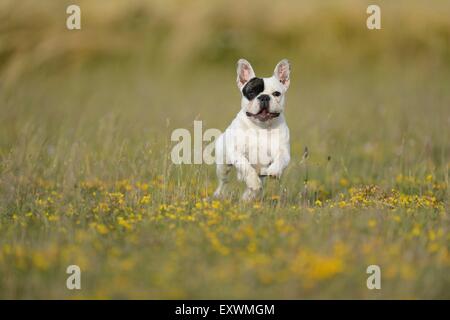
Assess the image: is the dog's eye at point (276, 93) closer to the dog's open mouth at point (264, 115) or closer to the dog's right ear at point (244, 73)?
the dog's open mouth at point (264, 115)

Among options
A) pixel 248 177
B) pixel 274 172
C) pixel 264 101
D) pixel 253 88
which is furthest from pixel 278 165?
pixel 253 88

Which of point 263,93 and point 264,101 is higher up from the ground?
point 263,93

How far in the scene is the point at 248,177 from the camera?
588 cm

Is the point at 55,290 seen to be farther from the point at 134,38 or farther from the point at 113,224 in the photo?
the point at 134,38

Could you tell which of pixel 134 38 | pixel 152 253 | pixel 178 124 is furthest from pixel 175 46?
pixel 152 253

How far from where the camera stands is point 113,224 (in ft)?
17.0

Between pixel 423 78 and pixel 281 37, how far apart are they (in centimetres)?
388

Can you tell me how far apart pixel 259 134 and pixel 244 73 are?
60 centimetres

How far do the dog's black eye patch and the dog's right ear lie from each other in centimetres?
19

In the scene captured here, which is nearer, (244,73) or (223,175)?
(244,73)

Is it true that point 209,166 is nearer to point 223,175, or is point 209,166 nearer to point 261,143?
point 223,175

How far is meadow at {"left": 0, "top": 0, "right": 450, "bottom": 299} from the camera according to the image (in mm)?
4184

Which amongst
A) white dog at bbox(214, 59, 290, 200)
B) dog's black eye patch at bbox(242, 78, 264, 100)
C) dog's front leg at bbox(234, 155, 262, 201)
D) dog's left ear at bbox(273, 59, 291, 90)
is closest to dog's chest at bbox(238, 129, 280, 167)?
white dog at bbox(214, 59, 290, 200)

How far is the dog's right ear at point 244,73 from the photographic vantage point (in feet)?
20.4
